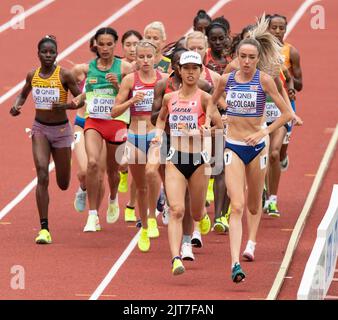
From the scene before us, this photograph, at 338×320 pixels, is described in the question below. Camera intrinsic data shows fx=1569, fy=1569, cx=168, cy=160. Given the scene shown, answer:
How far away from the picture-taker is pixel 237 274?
15.0 meters

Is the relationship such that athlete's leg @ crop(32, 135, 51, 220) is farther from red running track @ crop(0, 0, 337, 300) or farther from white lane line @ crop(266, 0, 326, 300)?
white lane line @ crop(266, 0, 326, 300)

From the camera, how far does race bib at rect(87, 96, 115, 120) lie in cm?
1777

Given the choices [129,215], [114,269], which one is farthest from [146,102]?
[129,215]

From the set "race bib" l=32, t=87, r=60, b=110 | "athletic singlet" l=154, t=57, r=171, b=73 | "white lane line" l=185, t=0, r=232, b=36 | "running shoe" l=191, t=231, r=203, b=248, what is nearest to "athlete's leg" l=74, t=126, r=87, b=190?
"race bib" l=32, t=87, r=60, b=110

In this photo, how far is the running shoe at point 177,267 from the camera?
598 inches

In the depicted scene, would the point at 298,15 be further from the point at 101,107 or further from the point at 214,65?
the point at 101,107

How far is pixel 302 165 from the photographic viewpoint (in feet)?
71.2

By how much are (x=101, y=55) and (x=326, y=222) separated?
4.52 m

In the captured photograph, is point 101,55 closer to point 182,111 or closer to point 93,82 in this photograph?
point 93,82

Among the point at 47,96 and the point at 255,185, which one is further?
the point at 47,96

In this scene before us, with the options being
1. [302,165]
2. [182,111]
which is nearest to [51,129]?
[182,111]

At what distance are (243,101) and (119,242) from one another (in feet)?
9.18

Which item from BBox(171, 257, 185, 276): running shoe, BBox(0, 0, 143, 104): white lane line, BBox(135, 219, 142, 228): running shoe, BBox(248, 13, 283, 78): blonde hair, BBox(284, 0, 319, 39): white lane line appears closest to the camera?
BBox(171, 257, 185, 276): running shoe

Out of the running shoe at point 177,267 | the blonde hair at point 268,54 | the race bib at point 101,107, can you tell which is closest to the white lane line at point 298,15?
the race bib at point 101,107
